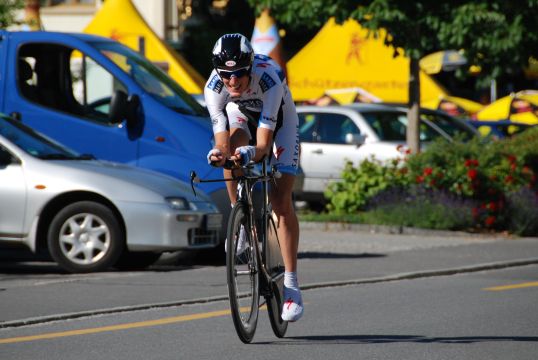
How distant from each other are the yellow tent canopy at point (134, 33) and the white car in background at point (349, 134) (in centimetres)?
712

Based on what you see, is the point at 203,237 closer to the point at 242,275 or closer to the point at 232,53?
the point at 242,275

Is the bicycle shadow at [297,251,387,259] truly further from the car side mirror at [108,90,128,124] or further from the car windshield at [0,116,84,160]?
the car windshield at [0,116,84,160]

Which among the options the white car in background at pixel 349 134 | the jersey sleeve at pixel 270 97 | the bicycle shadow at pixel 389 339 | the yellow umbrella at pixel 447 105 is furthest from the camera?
the yellow umbrella at pixel 447 105

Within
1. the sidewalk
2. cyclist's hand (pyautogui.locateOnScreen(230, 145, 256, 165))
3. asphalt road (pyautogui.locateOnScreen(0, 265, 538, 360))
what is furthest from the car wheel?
cyclist's hand (pyautogui.locateOnScreen(230, 145, 256, 165))

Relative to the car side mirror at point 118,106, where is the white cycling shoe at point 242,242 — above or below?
below

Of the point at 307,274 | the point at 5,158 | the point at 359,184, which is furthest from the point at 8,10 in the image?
the point at 307,274

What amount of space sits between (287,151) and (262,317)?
169 cm

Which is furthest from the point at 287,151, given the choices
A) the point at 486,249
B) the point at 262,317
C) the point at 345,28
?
the point at 345,28

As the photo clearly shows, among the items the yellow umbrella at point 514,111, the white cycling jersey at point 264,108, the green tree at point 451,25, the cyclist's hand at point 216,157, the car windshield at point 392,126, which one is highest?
the green tree at point 451,25

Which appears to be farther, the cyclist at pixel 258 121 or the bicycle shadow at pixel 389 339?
the bicycle shadow at pixel 389 339

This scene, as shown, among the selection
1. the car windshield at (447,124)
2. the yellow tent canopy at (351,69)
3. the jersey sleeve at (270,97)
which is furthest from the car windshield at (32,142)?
the yellow tent canopy at (351,69)

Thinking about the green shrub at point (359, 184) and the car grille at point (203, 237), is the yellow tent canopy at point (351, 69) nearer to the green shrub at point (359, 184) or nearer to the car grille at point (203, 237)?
the green shrub at point (359, 184)

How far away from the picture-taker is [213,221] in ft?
41.9

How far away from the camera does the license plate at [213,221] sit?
12.7m
